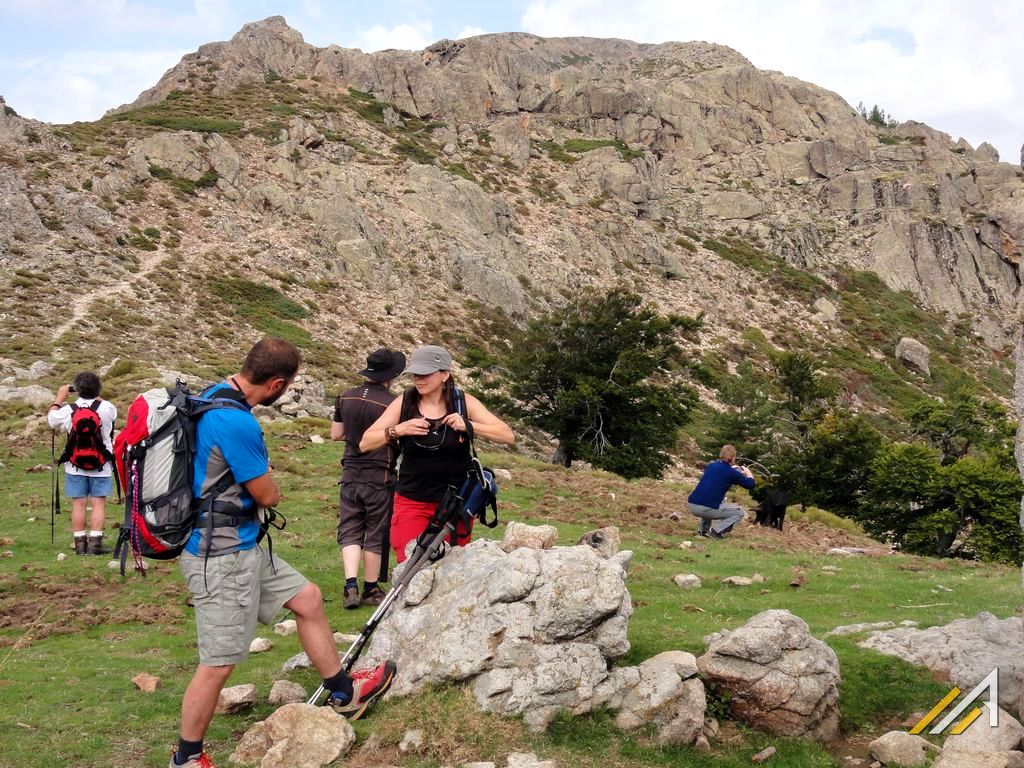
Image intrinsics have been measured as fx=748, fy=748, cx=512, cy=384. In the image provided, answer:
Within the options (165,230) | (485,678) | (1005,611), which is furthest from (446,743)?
(165,230)

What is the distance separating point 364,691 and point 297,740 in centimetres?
74

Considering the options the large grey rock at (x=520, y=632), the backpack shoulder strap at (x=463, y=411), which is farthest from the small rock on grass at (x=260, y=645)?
the backpack shoulder strap at (x=463, y=411)

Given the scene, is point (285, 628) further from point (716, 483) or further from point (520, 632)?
point (716, 483)

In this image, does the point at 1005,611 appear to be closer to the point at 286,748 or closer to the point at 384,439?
the point at 384,439

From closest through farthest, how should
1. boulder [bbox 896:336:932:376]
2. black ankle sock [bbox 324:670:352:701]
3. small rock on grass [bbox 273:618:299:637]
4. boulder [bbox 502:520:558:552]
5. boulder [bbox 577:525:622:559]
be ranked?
1. black ankle sock [bbox 324:670:352:701]
2. boulder [bbox 502:520:558:552]
3. boulder [bbox 577:525:622:559]
4. small rock on grass [bbox 273:618:299:637]
5. boulder [bbox 896:336:932:376]

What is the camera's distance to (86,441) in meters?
10.9

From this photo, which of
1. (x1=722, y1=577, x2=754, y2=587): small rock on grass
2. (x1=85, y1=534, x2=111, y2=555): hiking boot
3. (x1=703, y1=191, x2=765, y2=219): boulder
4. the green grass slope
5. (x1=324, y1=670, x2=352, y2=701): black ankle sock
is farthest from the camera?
(x1=703, y1=191, x2=765, y2=219): boulder

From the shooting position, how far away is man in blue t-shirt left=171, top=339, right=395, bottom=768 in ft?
15.4

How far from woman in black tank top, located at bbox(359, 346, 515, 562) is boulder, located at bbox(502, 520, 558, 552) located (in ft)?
2.47

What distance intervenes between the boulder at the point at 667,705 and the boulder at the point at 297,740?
6.55ft

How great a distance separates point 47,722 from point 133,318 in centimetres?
3541

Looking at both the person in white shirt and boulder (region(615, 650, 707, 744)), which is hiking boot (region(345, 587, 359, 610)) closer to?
boulder (region(615, 650, 707, 744))

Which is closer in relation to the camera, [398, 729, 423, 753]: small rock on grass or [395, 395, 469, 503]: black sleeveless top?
[398, 729, 423, 753]: small rock on grass

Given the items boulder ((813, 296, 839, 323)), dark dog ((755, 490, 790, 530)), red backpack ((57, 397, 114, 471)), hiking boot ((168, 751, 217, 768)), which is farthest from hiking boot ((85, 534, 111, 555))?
boulder ((813, 296, 839, 323))
